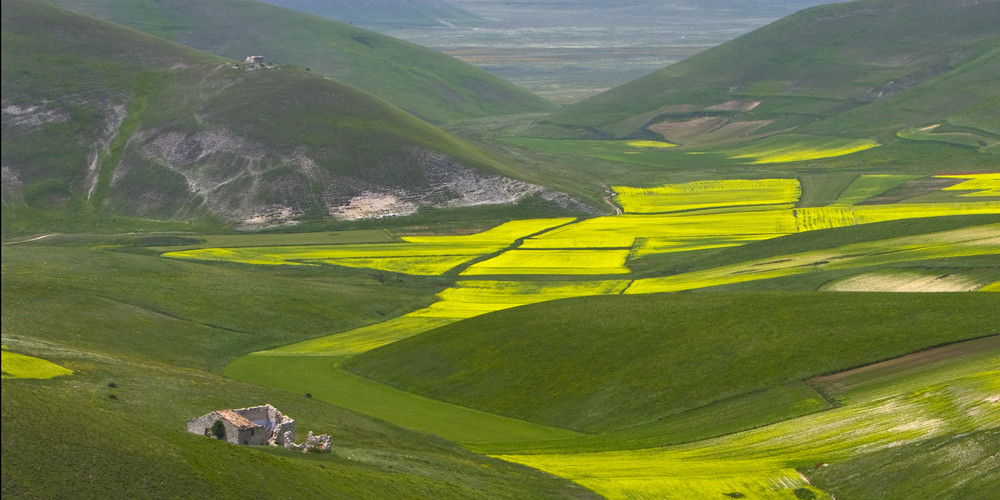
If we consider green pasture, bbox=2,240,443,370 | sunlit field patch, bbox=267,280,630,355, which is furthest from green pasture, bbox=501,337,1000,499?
green pasture, bbox=2,240,443,370

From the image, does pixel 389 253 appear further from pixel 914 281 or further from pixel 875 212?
pixel 914 281

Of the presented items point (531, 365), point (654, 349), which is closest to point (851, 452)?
point (654, 349)

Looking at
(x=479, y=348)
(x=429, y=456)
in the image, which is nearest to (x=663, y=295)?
(x=479, y=348)

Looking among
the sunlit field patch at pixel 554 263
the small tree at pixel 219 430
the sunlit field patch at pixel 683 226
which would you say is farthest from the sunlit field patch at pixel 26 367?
the sunlit field patch at pixel 683 226

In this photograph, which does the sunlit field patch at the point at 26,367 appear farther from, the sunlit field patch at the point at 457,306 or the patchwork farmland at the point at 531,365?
the sunlit field patch at the point at 457,306

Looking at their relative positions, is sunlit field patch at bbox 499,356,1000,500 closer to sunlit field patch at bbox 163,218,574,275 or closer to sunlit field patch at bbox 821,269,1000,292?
sunlit field patch at bbox 821,269,1000,292

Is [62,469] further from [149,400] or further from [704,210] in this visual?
[704,210]
